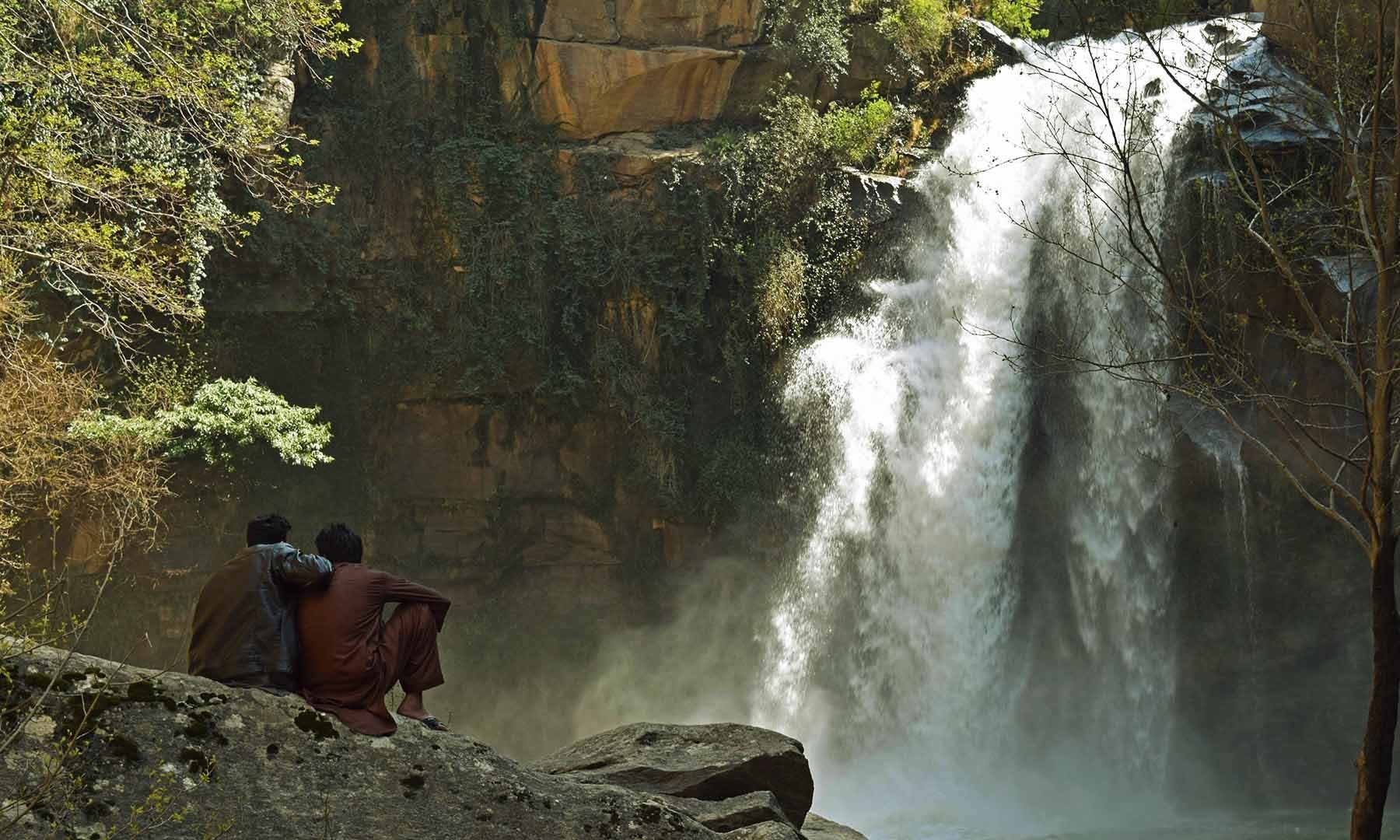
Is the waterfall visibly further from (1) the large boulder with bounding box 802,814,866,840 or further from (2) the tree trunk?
(2) the tree trunk

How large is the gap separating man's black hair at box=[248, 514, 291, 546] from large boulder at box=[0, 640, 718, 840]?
95cm

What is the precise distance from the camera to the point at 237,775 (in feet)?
12.3

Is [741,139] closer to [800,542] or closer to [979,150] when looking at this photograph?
[979,150]

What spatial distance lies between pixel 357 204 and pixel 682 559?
7.00 m

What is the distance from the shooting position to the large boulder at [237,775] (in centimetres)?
345

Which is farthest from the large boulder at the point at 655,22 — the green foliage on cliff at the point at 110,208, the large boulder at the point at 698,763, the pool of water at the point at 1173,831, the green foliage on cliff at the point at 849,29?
the large boulder at the point at 698,763

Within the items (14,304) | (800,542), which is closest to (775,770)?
(14,304)

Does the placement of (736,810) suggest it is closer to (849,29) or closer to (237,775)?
(237,775)

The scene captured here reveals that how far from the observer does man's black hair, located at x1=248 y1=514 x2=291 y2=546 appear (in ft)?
15.9

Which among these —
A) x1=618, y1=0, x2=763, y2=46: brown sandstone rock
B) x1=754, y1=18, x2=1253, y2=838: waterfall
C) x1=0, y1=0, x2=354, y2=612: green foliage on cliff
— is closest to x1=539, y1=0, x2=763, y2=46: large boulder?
x1=618, y1=0, x2=763, y2=46: brown sandstone rock

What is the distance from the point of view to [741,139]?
18.5 m

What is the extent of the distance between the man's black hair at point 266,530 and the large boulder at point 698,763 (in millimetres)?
2504

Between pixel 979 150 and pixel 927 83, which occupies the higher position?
pixel 927 83

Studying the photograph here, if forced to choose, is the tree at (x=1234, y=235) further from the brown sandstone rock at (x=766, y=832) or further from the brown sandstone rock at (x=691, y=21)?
the brown sandstone rock at (x=766, y=832)
